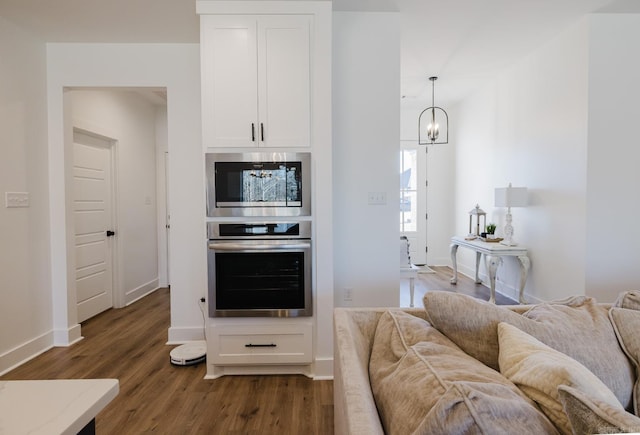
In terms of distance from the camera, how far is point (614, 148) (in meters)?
2.97

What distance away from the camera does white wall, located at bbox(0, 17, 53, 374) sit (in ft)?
8.48

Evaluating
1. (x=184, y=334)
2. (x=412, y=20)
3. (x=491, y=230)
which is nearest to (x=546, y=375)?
(x=184, y=334)

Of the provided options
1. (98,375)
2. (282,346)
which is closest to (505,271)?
(282,346)

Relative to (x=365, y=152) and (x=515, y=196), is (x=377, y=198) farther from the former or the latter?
(x=515, y=196)

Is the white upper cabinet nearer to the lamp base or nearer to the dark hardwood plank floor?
the dark hardwood plank floor

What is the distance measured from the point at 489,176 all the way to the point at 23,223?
5352 millimetres

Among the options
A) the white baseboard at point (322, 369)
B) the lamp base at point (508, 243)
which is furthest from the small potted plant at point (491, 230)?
the white baseboard at point (322, 369)

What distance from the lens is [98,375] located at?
8.07 ft

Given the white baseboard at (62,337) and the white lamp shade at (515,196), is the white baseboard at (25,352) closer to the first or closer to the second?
the white baseboard at (62,337)

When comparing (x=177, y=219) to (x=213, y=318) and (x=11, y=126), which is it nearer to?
(x=213, y=318)

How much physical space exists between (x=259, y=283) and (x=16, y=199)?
2098 mm

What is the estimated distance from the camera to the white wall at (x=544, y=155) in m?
3.10

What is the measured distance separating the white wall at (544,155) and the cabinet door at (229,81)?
292 cm

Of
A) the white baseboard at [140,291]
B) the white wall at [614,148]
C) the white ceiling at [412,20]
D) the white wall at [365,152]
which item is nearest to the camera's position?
the white ceiling at [412,20]
